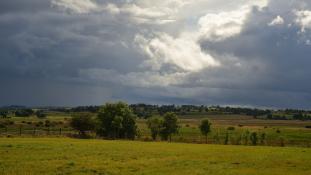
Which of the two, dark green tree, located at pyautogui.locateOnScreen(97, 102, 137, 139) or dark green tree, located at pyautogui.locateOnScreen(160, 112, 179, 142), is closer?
dark green tree, located at pyautogui.locateOnScreen(97, 102, 137, 139)

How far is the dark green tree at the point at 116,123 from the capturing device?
120 metres

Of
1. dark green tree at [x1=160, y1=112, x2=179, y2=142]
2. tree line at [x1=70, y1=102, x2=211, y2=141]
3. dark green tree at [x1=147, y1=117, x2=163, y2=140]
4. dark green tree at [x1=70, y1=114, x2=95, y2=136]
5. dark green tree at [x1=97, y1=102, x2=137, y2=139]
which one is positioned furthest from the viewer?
dark green tree at [x1=160, y1=112, x2=179, y2=142]

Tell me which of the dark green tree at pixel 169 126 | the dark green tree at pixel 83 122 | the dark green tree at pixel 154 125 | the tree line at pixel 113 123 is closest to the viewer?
the tree line at pixel 113 123

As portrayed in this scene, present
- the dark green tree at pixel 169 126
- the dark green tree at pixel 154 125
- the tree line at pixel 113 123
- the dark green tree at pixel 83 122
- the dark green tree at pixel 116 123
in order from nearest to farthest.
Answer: the dark green tree at pixel 116 123 → the tree line at pixel 113 123 → the dark green tree at pixel 83 122 → the dark green tree at pixel 154 125 → the dark green tree at pixel 169 126

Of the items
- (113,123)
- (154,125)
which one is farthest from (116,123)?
(154,125)

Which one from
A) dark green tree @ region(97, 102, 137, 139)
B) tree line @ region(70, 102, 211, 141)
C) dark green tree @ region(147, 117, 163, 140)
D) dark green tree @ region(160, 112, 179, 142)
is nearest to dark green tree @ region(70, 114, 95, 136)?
tree line @ region(70, 102, 211, 141)

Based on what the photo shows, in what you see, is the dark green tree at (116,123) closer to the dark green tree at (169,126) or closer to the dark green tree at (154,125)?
the dark green tree at (154,125)

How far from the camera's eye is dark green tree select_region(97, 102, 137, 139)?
120 meters

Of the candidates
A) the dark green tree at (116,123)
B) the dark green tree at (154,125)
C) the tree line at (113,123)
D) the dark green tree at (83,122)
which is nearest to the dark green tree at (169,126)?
the tree line at (113,123)

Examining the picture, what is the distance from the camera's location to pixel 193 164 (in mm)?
43969

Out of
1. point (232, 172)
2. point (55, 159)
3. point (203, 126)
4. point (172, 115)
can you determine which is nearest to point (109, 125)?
point (172, 115)

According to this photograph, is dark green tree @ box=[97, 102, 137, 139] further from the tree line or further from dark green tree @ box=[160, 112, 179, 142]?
dark green tree @ box=[160, 112, 179, 142]

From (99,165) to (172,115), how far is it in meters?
92.1

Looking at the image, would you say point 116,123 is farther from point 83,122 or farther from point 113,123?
point 83,122
